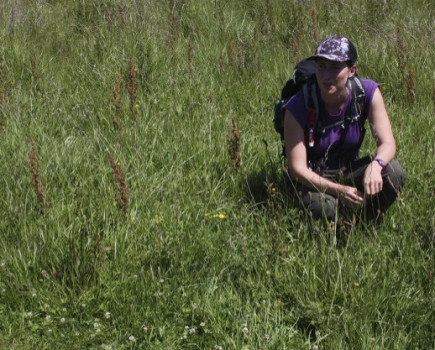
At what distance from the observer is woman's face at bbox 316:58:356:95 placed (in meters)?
3.40

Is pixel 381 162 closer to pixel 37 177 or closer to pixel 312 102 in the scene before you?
pixel 312 102

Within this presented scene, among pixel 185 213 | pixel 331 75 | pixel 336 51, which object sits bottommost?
pixel 185 213

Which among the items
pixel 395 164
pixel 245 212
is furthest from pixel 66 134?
pixel 395 164

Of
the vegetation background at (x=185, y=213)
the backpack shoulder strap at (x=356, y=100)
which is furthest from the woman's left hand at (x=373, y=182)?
the backpack shoulder strap at (x=356, y=100)

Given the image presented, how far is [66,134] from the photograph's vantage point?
→ 4.35m

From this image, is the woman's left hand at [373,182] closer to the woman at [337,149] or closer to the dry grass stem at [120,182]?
→ the woman at [337,149]

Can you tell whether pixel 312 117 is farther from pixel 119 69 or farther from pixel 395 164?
pixel 119 69

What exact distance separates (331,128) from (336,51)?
0.43m

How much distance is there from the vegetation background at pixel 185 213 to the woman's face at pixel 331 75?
0.53 m

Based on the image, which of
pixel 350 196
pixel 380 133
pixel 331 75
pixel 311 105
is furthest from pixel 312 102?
pixel 350 196

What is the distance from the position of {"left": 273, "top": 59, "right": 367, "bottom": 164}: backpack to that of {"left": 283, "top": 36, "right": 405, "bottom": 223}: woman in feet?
0.06

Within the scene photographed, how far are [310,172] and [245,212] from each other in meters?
0.41

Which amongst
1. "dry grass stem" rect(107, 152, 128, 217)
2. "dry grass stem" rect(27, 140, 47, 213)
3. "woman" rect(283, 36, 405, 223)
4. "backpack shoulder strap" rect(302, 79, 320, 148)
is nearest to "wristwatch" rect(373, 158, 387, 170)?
"woman" rect(283, 36, 405, 223)

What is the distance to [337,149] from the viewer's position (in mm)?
3686
